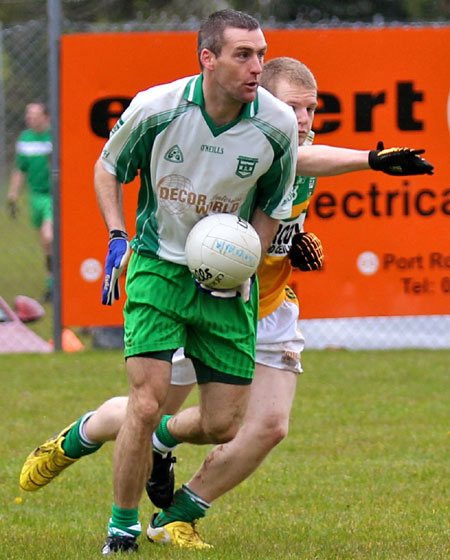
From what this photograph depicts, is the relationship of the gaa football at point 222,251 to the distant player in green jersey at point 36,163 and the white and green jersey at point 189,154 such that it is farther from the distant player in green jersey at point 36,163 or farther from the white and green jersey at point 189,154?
the distant player in green jersey at point 36,163

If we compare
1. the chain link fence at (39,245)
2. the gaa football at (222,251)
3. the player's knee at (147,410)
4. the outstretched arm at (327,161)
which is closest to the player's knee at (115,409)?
the player's knee at (147,410)

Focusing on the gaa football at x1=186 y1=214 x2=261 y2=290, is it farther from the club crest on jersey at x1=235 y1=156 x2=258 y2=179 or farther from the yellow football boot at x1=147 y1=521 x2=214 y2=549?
the yellow football boot at x1=147 y1=521 x2=214 y2=549

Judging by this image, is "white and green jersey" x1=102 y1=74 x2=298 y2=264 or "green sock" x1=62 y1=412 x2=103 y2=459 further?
"green sock" x1=62 y1=412 x2=103 y2=459

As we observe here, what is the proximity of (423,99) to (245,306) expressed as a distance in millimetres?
6123

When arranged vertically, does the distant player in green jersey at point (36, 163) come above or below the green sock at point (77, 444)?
below

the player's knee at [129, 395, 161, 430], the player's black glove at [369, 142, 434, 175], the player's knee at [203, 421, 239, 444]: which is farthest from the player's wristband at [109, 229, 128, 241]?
the player's black glove at [369, 142, 434, 175]

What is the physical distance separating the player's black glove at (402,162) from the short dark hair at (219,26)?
74 centimetres

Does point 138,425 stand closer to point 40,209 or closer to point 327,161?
point 327,161

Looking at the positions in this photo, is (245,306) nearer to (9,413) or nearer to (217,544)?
(217,544)

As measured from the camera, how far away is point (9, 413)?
8.38 m

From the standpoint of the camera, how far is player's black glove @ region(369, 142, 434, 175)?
4.81m

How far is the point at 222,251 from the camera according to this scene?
4602mm

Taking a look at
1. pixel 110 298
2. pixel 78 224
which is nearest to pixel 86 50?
pixel 78 224

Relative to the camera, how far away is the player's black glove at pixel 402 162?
481 centimetres
